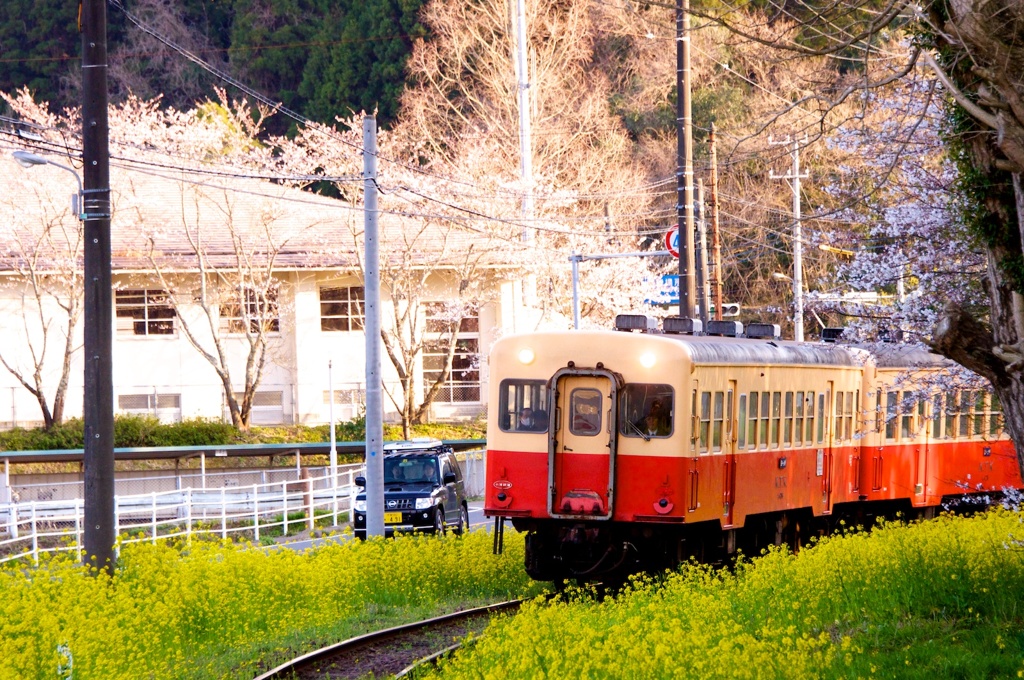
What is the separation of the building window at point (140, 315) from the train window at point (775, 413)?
2725 cm

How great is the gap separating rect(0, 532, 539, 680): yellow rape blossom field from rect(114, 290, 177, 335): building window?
2452cm

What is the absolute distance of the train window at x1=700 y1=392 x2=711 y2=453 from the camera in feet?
50.1

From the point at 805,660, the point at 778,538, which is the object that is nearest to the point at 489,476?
the point at 778,538

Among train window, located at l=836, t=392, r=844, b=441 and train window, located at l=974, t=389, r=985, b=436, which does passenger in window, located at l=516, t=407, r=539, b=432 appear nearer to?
train window, located at l=836, t=392, r=844, b=441

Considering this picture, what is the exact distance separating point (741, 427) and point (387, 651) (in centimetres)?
565

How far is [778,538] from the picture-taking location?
18531 mm

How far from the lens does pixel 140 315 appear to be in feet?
138

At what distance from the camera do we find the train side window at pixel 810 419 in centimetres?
1886

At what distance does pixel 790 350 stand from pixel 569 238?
2449cm

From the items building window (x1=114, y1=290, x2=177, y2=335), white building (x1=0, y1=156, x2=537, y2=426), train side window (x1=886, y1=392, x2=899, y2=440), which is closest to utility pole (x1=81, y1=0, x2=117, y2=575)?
train side window (x1=886, y1=392, x2=899, y2=440)

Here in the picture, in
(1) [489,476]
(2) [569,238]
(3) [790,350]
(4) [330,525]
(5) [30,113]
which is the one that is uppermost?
(5) [30,113]

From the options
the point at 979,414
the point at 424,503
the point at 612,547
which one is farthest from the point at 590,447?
the point at 979,414

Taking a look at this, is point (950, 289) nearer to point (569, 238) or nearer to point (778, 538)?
point (778, 538)

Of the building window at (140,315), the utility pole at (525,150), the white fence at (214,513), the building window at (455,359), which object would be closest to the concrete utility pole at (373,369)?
the white fence at (214,513)
